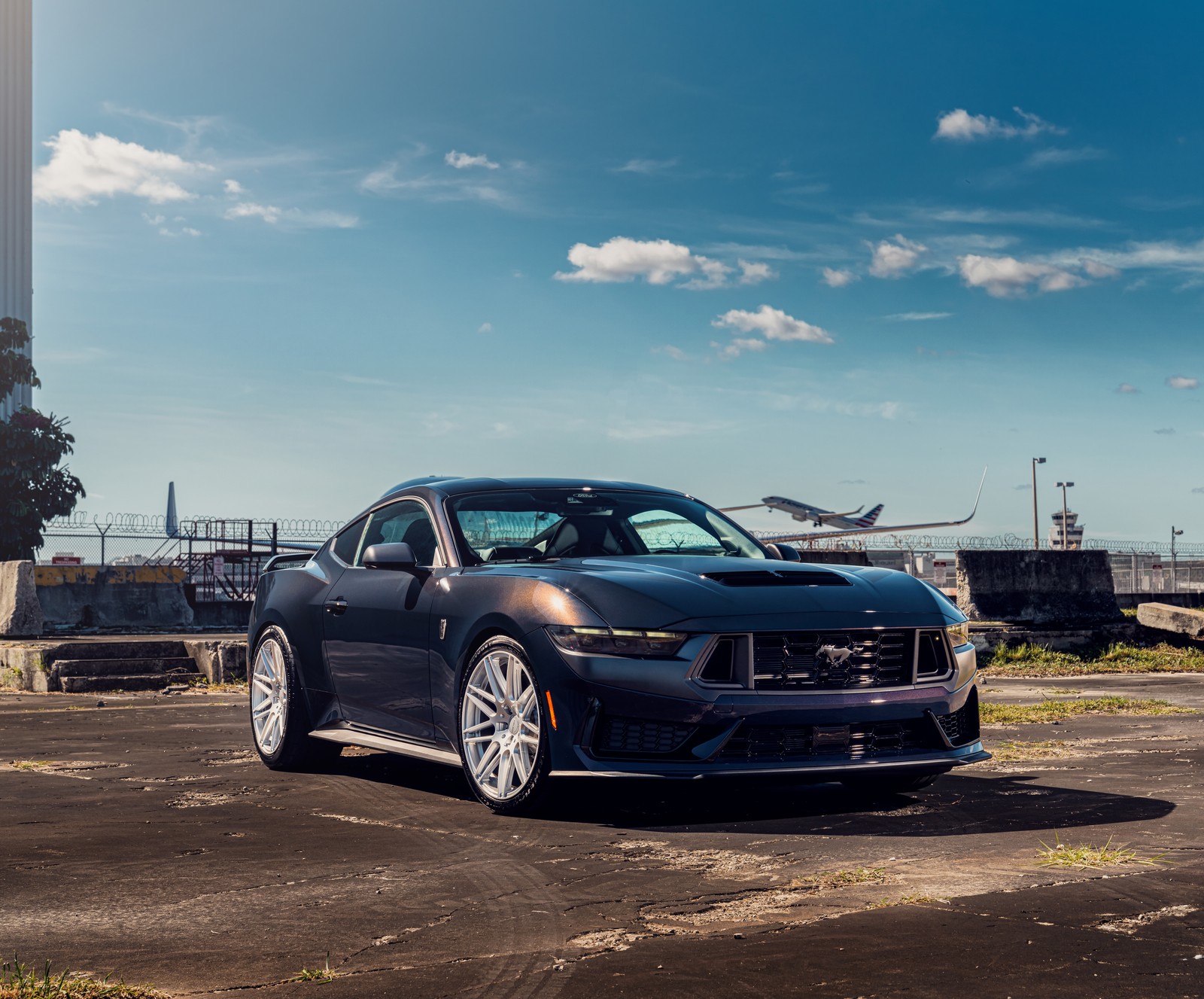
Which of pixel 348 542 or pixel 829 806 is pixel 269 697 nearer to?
pixel 348 542

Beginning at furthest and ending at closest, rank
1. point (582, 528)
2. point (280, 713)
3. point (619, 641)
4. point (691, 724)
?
1. point (280, 713)
2. point (582, 528)
3. point (619, 641)
4. point (691, 724)

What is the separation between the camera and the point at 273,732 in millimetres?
7688

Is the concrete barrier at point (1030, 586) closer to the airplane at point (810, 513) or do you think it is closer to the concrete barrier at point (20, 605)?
the concrete barrier at point (20, 605)

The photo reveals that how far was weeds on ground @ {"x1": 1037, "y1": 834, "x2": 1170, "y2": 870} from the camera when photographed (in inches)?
186

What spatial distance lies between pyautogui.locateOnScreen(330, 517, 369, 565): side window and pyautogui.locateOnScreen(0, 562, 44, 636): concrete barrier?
13.3 meters

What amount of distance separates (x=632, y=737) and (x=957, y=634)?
158 centimetres

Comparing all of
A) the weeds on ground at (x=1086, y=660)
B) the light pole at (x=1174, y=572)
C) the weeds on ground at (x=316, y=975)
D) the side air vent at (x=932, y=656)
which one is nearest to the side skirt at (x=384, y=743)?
the side air vent at (x=932, y=656)

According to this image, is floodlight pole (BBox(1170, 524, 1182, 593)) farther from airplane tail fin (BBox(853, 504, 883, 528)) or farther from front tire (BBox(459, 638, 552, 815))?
front tire (BBox(459, 638, 552, 815))

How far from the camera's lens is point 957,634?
241 inches

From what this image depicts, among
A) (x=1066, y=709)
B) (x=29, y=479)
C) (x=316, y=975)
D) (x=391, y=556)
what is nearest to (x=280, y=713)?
(x=391, y=556)

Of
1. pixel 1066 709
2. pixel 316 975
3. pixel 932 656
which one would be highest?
pixel 932 656

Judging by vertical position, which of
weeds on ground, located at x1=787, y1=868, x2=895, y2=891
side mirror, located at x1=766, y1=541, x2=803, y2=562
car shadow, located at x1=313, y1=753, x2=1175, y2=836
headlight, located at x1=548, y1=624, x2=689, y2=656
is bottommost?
car shadow, located at x1=313, y1=753, x2=1175, y2=836

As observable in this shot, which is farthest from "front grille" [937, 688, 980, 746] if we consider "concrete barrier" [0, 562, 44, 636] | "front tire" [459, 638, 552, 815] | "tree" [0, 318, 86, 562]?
"tree" [0, 318, 86, 562]

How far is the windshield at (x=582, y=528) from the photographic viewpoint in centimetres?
689
